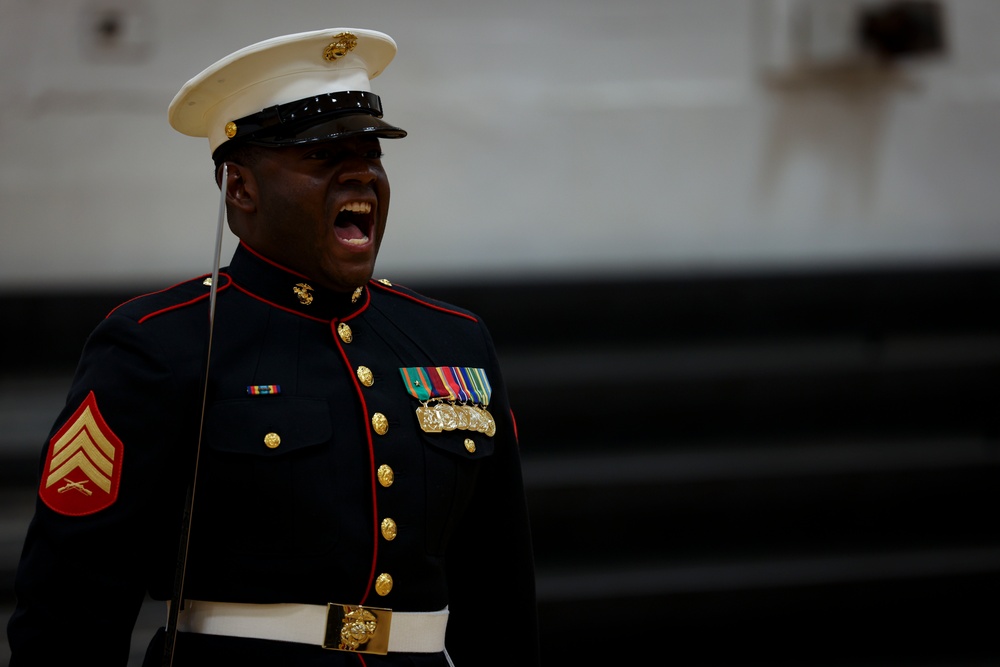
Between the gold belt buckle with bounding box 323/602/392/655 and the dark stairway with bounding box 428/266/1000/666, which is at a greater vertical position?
the gold belt buckle with bounding box 323/602/392/655

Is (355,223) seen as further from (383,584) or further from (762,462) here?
(762,462)

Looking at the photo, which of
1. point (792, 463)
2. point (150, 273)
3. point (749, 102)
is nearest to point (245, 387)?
point (150, 273)

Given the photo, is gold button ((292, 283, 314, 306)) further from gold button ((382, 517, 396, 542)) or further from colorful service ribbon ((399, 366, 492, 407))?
gold button ((382, 517, 396, 542))

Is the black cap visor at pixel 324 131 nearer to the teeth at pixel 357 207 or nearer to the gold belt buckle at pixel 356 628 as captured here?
the teeth at pixel 357 207

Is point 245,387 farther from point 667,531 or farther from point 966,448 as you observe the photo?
point 966,448

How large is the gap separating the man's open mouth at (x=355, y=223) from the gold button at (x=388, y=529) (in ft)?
0.91

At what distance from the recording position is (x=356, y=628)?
109cm

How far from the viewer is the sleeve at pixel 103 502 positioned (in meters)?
1.01

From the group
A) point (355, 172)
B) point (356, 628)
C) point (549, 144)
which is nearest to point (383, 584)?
point (356, 628)

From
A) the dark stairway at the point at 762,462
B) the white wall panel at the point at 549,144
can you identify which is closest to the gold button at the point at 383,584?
the dark stairway at the point at 762,462

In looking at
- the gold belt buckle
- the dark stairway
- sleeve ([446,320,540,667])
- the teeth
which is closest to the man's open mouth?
the teeth

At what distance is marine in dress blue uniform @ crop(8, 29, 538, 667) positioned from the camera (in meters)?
1.03

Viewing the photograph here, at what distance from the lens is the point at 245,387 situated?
1.11m

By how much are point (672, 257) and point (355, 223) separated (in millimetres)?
1954
